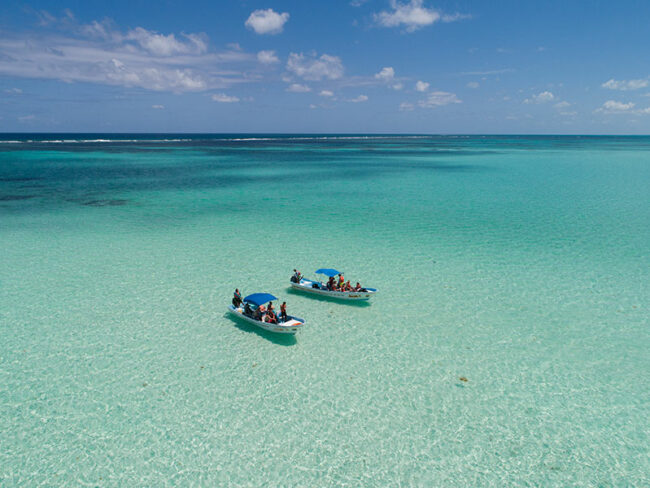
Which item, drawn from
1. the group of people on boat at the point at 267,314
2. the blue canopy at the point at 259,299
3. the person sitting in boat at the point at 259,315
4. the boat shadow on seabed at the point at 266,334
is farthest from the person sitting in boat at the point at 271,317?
the boat shadow on seabed at the point at 266,334

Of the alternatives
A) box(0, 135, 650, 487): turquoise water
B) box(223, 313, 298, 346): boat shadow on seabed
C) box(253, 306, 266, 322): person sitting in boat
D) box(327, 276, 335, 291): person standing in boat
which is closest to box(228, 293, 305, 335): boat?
box(253, 306, 266, 322): person sitting in boat

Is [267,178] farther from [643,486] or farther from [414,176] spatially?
[643,486]

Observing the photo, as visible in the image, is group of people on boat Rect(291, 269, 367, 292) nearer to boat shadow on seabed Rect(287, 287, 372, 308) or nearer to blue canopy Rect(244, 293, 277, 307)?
boat shadow on seabed Rect(287, 287, 372, 308)

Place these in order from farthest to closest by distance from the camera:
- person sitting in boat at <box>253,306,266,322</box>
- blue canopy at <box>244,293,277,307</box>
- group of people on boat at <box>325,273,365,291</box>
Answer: group of people on boat at <box>325,273,365,291</box>
blue canopy at <box>244,293,277,307</box>
person sitting in boat at <box>253,306,266,322</box>

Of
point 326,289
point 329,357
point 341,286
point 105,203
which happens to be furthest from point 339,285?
point 105,203

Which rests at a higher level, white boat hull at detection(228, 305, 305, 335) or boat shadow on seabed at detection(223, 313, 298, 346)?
white boat hull at detection(228, 305, 305, 335)

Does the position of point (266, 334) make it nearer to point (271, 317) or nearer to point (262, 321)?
point (262, 321)

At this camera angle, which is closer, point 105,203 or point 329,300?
point 329,300
